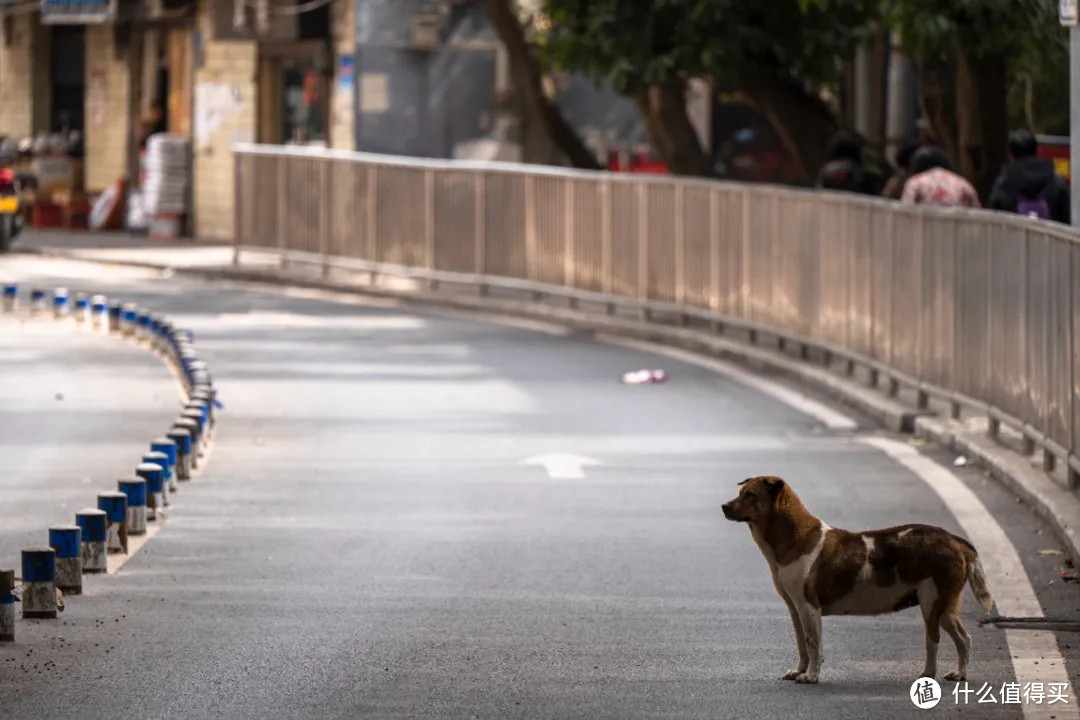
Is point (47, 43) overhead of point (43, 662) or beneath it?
overhead

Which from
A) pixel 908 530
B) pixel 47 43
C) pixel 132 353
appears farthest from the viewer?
pixel 47 43

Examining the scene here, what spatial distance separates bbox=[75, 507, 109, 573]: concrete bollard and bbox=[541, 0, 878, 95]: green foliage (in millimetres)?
14413

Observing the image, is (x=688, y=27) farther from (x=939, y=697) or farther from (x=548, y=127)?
(x=939, y=697)

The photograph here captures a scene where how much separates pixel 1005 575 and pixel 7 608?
4.01 metres

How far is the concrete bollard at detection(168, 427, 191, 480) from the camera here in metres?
13.6

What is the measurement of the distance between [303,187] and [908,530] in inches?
857

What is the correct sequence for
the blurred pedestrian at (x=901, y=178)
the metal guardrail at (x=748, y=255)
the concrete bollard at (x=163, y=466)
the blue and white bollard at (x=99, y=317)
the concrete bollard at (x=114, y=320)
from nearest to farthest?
the concrete bollard at (x=163, y=466)
the metal guardrail at (x=748, y=255)
the blurred pedestrian at (x=901, y=178)
the concrete bollard at (x=114, y=320)
the blue and white bollard at (x=99, y=317)

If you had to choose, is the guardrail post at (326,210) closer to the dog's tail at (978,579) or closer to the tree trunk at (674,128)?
the tree trunk at (674,128)

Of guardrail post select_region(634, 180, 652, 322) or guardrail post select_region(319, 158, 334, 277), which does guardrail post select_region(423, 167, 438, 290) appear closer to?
guardrail post select_region(319, 158, 334, 277)

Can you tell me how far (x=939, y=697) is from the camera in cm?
803

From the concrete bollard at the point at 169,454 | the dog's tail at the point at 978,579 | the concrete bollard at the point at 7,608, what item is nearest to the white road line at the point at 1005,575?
the dog's tail at the point at 978,579

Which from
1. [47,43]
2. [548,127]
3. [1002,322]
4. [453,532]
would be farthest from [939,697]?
[47,43]

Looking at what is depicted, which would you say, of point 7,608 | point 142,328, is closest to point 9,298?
point 142,328

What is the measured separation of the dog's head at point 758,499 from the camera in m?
7.96
